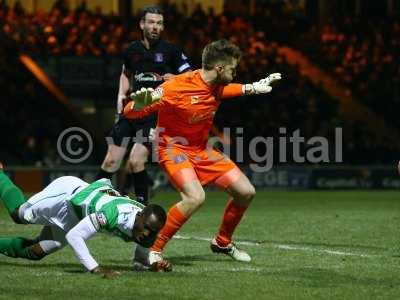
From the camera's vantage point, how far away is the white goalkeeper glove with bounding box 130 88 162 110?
336 inches

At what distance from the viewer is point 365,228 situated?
12906mm

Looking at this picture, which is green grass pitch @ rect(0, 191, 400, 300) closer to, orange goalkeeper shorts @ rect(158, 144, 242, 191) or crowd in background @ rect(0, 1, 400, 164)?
orange goalkeeper shorts @ rect(158, 144, 242, 191)

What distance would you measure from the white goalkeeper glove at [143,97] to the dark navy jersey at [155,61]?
8.51 feet

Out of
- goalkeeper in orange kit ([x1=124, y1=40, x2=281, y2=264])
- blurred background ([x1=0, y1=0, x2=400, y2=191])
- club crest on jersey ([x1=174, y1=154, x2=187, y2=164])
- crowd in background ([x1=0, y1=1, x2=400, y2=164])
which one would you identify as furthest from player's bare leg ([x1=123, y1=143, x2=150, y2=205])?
crowd in background ([x1=0, y1=1, x2=400, y2=164])

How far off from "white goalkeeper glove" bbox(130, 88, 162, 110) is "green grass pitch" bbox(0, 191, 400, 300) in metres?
1.39

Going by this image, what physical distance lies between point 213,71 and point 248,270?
1.73 m

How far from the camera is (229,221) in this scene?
30.9 ft

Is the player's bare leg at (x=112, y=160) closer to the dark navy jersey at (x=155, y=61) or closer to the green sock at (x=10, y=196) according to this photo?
the dark navy jersey at (x=155, y=61)

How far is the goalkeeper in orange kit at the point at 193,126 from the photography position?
873 cm

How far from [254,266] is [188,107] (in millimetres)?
1503

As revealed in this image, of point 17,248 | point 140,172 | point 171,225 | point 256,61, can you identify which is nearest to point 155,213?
point 171,225

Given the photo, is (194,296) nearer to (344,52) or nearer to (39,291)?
(39,291)

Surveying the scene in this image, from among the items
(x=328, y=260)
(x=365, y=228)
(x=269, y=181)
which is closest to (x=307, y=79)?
(x=269, y=181)

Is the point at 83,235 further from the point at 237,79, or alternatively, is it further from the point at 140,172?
the point at 237,79
